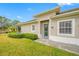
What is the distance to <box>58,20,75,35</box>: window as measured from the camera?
9273 mm

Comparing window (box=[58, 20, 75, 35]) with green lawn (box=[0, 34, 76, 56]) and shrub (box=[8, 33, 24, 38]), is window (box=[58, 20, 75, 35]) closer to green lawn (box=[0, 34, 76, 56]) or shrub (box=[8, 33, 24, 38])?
green lawn (box=[0, 34, 76, 56])

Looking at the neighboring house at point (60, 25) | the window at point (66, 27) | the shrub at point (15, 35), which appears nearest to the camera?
the neighboring house at point (60, 25)

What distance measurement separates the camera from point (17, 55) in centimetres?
770

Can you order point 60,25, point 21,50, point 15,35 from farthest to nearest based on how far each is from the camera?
point 15,35 → point 60,25 → point 21,50

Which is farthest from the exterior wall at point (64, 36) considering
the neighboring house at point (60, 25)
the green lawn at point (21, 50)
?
the green lawn at point (21, 50)

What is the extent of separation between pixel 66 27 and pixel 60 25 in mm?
711

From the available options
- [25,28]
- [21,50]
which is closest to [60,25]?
[21,50]

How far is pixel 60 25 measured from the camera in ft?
34.0

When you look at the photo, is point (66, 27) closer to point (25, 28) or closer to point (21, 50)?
point (21, 50)

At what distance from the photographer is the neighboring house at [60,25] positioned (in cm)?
904

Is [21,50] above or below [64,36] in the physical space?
below

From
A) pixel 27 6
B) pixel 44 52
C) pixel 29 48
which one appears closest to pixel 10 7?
pixel 27 6

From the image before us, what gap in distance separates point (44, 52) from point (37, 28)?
Result: 570cm

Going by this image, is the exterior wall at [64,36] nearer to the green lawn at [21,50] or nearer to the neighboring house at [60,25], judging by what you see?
the neighboring house at [60,25]
